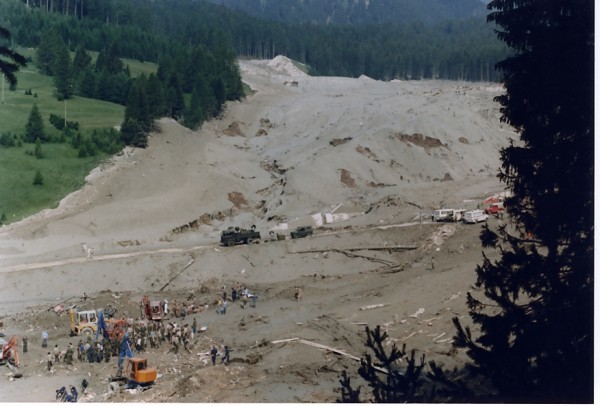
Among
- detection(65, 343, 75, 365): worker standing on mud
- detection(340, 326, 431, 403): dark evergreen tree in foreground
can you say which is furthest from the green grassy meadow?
detection(340, 326, 431, 403): dark evergreen tree in foreground

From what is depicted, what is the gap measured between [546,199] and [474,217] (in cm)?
3835

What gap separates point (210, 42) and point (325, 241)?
117m

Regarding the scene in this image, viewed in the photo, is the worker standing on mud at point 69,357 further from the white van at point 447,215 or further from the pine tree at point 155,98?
the pine tree at point 155,98

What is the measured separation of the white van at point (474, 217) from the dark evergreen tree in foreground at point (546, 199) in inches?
1459

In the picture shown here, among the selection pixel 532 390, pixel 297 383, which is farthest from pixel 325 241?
pixel 532 390

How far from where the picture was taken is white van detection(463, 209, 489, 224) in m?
56.7

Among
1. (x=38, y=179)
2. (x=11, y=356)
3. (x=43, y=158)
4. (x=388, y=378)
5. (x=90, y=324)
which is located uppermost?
(x=388, y=378)

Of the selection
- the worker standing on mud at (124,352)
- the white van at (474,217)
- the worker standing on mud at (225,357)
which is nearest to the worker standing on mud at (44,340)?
the worker standing on mud at (124,352)

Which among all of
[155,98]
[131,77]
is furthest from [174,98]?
[131,77]

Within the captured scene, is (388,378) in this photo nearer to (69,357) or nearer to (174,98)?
(69,357)

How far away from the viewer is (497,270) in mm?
19625

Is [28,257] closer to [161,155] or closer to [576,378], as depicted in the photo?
[161,155]

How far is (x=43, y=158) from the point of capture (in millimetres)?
73438

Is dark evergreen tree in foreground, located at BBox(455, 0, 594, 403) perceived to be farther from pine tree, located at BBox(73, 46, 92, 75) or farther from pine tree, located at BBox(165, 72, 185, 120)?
pine tree, located at BBox(73, 46, 92, 75)
